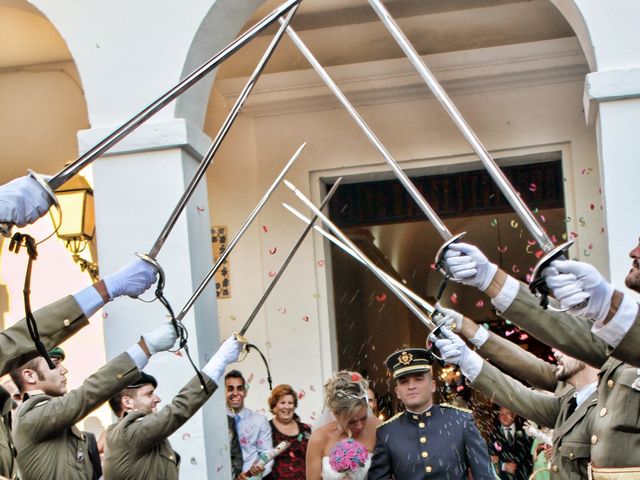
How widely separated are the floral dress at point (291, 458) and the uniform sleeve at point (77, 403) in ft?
8.42

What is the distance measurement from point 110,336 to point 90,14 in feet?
5.58

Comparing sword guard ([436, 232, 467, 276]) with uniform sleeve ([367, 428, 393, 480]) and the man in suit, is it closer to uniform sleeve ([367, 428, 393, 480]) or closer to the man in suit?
uniform sleeve ([367, 428, 393, 480])

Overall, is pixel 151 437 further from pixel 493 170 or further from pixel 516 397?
pixel 493 170

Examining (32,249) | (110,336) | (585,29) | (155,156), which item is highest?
(585,29)

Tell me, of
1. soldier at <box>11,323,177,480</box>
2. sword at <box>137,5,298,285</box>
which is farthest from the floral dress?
sword at <box>137,5,298,285</box>

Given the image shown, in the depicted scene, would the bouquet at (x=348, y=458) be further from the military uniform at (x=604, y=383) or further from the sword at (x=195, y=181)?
the military uniform at (x=604, y=383)

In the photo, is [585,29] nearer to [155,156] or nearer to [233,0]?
[233,0]

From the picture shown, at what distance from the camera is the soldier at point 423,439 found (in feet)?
16.3

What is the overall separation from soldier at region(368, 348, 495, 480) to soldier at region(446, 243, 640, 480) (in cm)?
147

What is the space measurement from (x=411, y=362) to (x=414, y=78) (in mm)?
3429

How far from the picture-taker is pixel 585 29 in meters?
5.54

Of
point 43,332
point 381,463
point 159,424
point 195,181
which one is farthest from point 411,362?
point 43,332

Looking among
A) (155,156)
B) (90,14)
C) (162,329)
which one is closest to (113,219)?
(155,156)

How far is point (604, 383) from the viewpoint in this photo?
3531 millimetres
